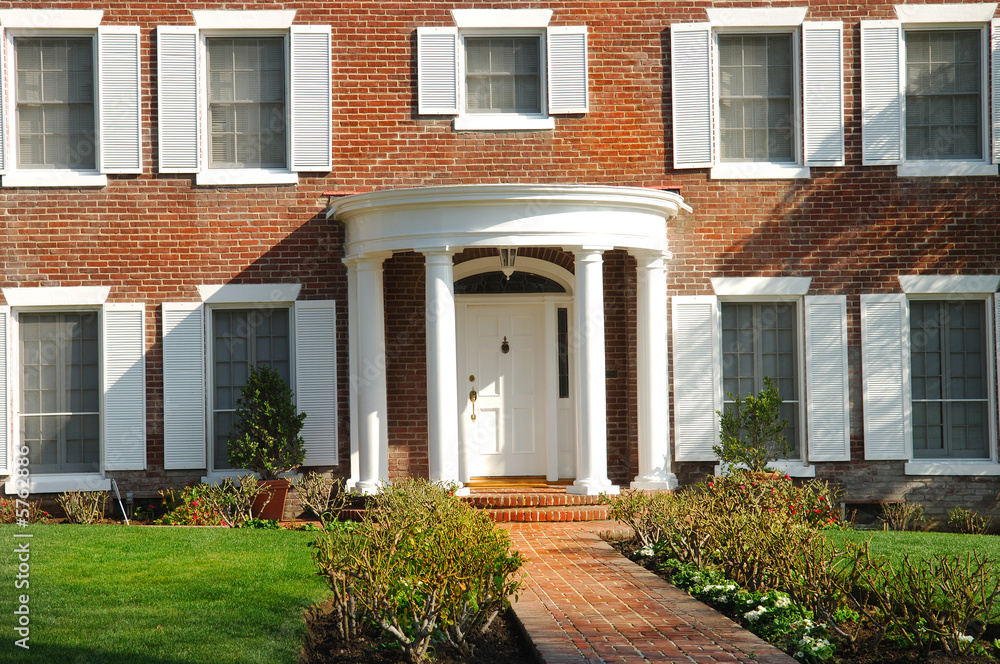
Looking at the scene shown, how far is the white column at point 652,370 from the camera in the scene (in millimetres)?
11375

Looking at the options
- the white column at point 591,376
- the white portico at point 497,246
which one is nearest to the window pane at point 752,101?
the white portico at point 497,246

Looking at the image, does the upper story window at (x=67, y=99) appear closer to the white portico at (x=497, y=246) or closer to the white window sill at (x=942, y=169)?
the white portico at (x=497, y=246)

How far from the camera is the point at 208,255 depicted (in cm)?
1188

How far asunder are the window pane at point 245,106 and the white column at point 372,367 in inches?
78.8

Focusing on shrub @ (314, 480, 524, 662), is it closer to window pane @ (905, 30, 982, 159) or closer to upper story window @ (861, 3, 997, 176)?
upper story window @ (861, 3, 997, 176)

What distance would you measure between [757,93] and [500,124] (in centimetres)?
329

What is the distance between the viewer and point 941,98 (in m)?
12.2

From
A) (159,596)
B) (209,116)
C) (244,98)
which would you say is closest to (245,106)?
(244,98)

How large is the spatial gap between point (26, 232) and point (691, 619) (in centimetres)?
949

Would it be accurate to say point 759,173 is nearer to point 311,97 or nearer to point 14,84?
point 311,97

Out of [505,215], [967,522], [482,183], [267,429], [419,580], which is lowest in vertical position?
[967,522]

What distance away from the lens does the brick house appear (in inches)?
466

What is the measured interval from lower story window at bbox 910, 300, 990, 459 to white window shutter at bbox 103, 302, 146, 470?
31.6 ft

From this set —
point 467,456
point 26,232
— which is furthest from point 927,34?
point 26,232
